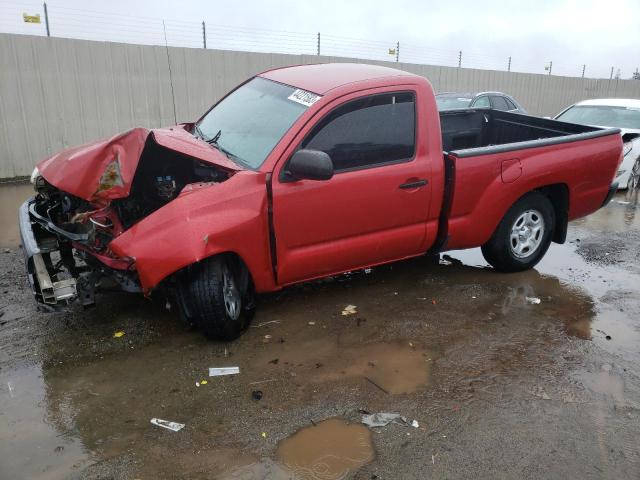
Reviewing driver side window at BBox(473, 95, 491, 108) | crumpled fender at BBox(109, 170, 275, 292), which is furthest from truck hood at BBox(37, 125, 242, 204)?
driver side window at BBox(473, 95, 491, 108)

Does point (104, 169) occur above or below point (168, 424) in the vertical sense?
above

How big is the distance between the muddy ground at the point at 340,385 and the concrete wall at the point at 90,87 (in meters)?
5.11

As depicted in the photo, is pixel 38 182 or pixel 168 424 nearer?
pixel 168 424

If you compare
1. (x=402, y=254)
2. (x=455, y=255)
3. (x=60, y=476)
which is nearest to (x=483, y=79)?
(x=455, y=255)

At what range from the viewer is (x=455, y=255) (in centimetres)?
602

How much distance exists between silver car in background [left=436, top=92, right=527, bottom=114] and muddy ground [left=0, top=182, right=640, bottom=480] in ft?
22.5

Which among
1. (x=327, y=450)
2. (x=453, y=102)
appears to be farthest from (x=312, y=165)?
(x=453, y=102)

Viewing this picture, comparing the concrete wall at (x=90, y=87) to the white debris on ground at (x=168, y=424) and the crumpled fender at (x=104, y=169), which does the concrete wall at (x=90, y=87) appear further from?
the white debris on ground at (x=168, y=424)

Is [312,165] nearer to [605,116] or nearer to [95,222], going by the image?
[95,222]

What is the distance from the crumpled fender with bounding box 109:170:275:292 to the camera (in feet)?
11.2

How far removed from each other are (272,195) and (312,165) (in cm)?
38

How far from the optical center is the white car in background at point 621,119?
8797mm

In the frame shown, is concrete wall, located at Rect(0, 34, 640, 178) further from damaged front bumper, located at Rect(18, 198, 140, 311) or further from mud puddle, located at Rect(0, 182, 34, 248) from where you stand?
damaged front bumper, located at Rect(18, 198, 140, 311)

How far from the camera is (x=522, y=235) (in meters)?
5.24
